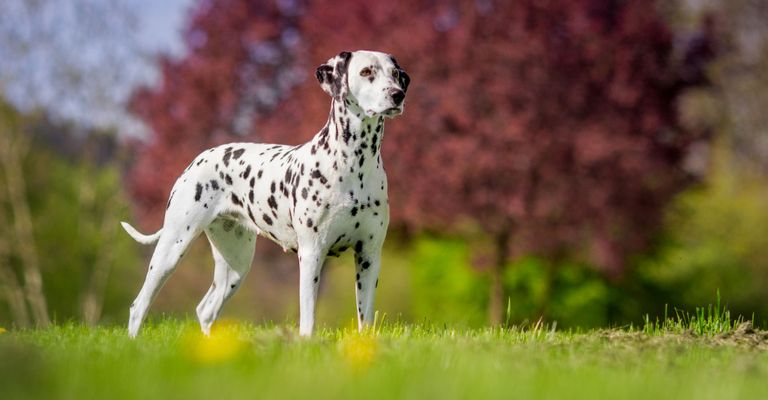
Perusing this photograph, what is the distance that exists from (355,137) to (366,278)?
0.99m

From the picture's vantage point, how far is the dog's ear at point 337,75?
19.8ft

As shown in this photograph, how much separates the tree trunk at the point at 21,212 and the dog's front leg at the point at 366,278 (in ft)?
56.6

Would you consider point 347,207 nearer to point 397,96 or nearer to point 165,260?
point 397,96

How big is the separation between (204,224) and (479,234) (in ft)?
29.6

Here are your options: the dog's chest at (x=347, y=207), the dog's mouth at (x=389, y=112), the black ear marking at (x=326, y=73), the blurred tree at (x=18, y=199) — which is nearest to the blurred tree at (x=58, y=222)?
the blurred tree at (x=18, y=199)

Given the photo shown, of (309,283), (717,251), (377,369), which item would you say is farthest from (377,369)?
(717,251)

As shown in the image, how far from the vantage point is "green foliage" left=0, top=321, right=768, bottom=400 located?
377cm

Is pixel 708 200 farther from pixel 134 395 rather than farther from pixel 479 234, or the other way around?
pixel 134 395

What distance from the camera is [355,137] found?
6.09 metres

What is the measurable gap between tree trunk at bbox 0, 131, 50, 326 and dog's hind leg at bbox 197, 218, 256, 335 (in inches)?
617

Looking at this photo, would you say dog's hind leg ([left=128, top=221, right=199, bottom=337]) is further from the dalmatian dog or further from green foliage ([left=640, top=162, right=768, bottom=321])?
green foliage ([left=640, top=162, right=768, bottom=321])

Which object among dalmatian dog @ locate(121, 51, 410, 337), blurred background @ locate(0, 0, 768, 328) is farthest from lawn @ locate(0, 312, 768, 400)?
blurred background @ locate(0, 0, 768, 328)

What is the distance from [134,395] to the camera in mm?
3688

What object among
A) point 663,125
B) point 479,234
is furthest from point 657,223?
point 479,234
